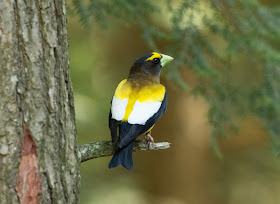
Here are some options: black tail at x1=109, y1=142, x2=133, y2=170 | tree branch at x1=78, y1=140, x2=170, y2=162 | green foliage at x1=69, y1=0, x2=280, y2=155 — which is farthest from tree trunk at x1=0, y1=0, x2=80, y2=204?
green foliage at x1=69, y1=0, x2=280, y2=155

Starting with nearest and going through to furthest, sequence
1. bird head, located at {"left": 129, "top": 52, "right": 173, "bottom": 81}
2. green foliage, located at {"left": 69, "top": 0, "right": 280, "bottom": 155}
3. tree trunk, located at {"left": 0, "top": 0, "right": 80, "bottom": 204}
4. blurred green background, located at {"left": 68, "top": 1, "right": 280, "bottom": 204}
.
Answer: tree trunk, located at {"left": 0, "top": 0, "right": 80, "bottom": 204} → bird head, located at {"left": 129, "top": 52, "right": 173, "bottom": 81} → green foliage, located at {"left": 69, "top": 0, "right": 280, "bottom": 155} → blurred green background, located at {"left": 68, "top": 1, "right": 280, "bottom": 204}

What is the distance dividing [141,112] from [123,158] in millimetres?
334

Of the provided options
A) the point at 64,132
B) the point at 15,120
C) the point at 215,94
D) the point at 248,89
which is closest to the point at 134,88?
the point at 64,132

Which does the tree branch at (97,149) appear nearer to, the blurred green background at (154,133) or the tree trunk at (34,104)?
the tree trunk at (34,104)

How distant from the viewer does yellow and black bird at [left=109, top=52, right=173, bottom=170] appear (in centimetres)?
316

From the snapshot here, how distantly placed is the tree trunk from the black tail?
1.86 feet

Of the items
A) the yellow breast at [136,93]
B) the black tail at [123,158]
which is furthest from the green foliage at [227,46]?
the black tail at [123,158]

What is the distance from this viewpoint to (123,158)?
10.3 feet

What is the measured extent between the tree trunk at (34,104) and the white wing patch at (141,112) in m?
0.72

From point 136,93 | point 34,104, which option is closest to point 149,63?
point 136,93

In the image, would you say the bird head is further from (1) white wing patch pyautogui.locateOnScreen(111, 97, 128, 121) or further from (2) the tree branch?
(2) the tree branch

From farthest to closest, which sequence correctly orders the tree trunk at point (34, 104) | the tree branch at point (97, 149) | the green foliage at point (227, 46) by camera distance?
1. the green foliage at point (227, 46)
2. the tree branch at point (97, 149)
3. the tree trunk at point (34, 104)

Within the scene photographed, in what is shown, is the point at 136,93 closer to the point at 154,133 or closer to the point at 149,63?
the point at 149,63

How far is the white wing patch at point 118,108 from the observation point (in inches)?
127
